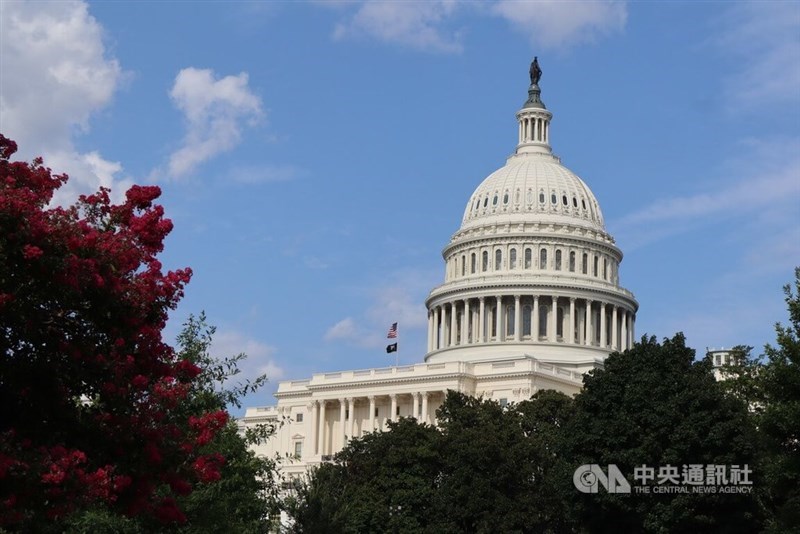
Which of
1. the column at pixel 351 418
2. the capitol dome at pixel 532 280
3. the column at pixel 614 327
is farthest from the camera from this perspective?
the column at pixel 614 327

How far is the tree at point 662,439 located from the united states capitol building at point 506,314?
83.2m

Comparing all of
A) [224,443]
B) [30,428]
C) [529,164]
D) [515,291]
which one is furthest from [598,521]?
[529,164]

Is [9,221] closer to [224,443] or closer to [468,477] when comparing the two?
[224,443]

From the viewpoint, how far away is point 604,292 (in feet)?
592

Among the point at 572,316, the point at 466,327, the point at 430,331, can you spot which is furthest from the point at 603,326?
the point at 430,331

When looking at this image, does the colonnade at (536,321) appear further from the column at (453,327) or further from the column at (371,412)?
the column at (371,412)

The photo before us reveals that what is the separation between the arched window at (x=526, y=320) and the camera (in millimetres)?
179000

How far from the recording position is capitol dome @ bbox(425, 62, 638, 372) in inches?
6998

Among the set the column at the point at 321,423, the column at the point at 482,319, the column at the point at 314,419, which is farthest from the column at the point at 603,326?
the column at the point at 314,419

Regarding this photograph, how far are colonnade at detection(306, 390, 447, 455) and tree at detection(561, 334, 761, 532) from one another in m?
87.4

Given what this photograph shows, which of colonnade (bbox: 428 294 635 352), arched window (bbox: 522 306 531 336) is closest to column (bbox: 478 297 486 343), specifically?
colonnade (bbox: 428 294 635 352)

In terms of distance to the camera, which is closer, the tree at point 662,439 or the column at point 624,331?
the tree at point 662,439

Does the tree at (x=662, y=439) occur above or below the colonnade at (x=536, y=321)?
below

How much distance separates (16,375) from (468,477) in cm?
6168
